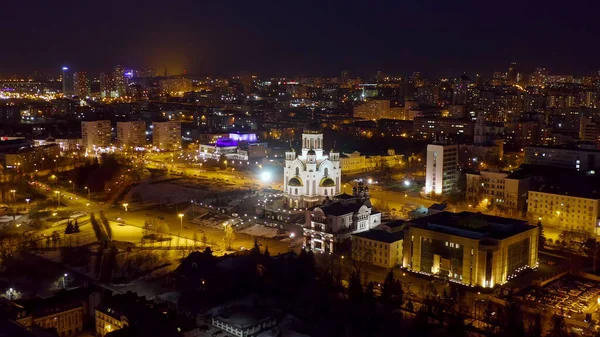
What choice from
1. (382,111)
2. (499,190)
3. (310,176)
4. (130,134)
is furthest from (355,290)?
(382,111)

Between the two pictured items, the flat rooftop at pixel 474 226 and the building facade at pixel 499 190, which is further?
the building facade at pixel 499 190

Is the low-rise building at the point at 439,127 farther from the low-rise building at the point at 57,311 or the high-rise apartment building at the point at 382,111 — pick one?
the low-rise building at the point at 57,311

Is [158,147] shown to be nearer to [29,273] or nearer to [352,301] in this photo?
[29,273]

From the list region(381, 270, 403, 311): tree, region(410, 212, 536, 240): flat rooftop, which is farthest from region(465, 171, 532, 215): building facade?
region(381, 270, 403, 311): tree

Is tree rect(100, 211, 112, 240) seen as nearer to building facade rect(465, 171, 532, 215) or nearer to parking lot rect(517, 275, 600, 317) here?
parking lot rect(517, 275, 600, 317)

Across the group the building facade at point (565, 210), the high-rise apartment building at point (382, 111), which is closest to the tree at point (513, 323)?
the building facade at point (565, 210)

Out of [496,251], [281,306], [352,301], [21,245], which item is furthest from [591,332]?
[21,245]
